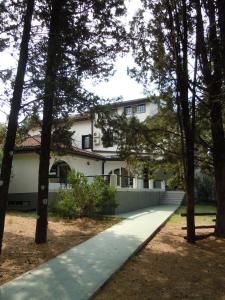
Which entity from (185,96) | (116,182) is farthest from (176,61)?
(116,182)

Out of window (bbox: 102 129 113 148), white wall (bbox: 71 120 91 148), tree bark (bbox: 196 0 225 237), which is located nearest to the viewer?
window (bbox: 102 129 113 148)

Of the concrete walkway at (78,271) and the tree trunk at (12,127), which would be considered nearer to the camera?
the concrete walkway at (78,271)

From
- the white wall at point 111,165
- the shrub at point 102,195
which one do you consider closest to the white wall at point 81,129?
the white wall at point 111,165

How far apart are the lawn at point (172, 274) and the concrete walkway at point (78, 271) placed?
0.23m

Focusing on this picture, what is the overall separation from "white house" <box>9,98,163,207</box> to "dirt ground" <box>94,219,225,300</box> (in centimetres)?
438

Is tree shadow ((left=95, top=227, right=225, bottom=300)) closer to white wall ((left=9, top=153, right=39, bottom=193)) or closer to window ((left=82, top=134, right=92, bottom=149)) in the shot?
white wall ((left=9, top=153, right=39, bottom=193))

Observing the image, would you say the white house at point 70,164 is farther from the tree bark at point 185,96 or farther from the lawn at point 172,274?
the lawn at point 172,274

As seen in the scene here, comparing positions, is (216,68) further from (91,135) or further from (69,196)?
(91,135)

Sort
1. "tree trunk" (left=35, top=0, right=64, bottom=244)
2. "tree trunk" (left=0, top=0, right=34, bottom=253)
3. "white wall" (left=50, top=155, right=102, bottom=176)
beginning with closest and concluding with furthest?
"tree trunk" (left=0, top=0, right=34, bottom=253), "tree trunk" (left=35, top=0, right=64, bottom=244), "white wall" (left=50, top=155, right=102, bottom=176)

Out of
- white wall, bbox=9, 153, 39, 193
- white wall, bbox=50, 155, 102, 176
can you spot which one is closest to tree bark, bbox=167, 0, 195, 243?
white wall, bbox=9, 153, 39, 193

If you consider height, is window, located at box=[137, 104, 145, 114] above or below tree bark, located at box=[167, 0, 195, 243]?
above

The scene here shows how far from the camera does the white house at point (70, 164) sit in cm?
2291

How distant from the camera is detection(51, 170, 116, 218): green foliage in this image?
1794cm

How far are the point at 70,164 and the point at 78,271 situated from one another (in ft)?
62.9
